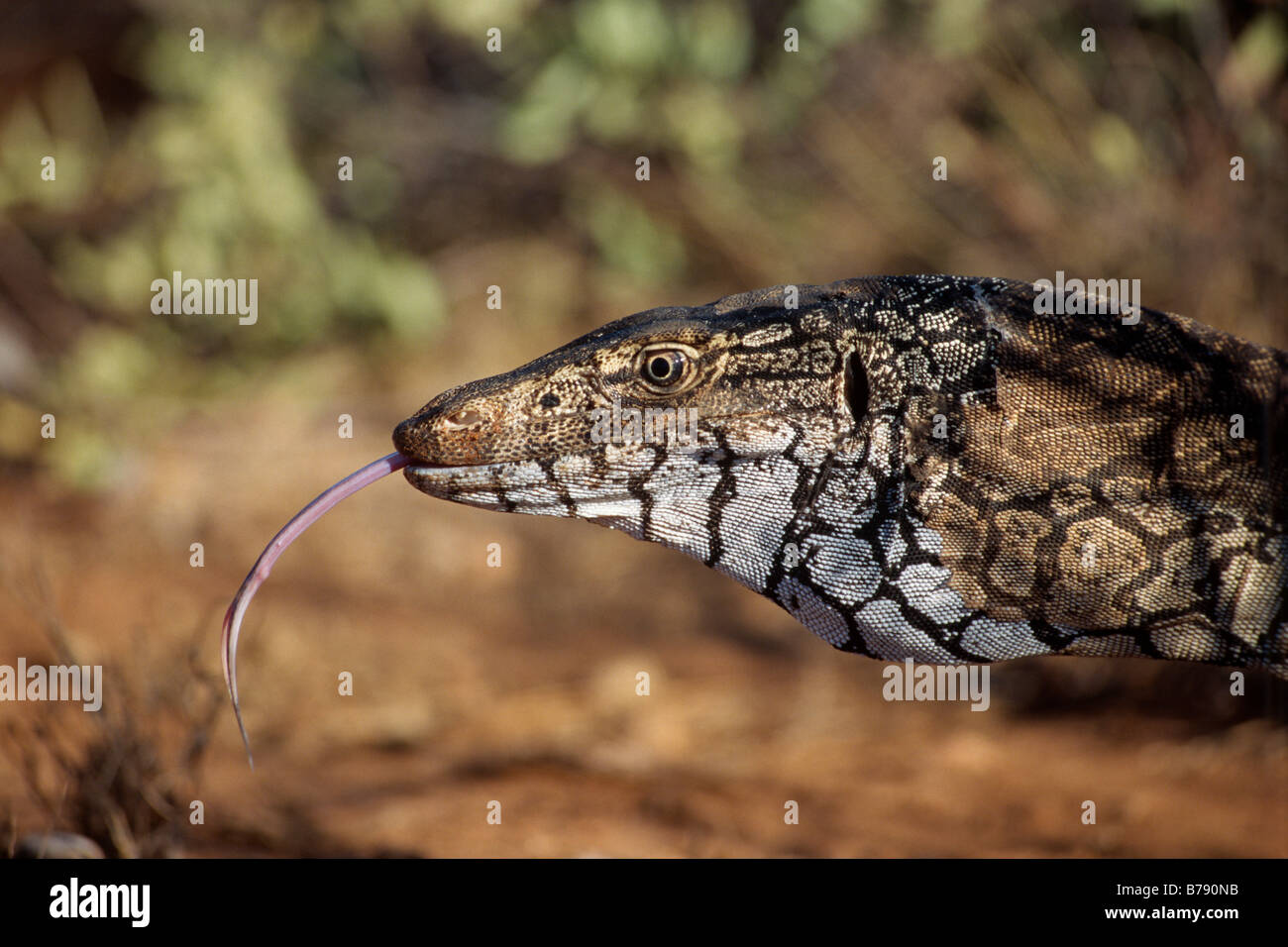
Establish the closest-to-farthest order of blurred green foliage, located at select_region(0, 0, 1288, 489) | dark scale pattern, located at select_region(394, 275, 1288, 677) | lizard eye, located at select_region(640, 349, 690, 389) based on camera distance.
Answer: dark scale pattern, located at select_region(394, 275, 1288, 677), lizard eye, located at select_region(640, 349, 690, 389), blurred green foliage, located at select_region(0, 0, 1288, 489)

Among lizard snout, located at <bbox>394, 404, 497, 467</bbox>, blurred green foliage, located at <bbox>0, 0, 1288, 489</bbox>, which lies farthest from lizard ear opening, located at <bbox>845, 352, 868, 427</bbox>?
blurred green foliage, located at <bbox>0, 0, 1288, 489</bbox>

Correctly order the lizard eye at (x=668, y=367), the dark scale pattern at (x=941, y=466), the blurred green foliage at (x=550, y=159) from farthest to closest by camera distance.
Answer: the blurred green foliage at (x=550, y=159), the lizard eye at (x=668, y=367), the dark scale pattern at (x=941, y=466)

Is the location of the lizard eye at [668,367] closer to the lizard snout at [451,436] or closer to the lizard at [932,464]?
the lizard at [932,464]

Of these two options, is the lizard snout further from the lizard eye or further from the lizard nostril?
the lizard eye

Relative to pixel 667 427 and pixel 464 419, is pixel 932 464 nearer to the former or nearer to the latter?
pixel 667 427

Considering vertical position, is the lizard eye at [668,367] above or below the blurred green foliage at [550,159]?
below

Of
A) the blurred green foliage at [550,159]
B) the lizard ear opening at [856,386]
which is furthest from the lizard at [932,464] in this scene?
the blurred green foliage at [550,159]

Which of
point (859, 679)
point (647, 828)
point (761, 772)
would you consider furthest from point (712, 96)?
point (647, 828)
